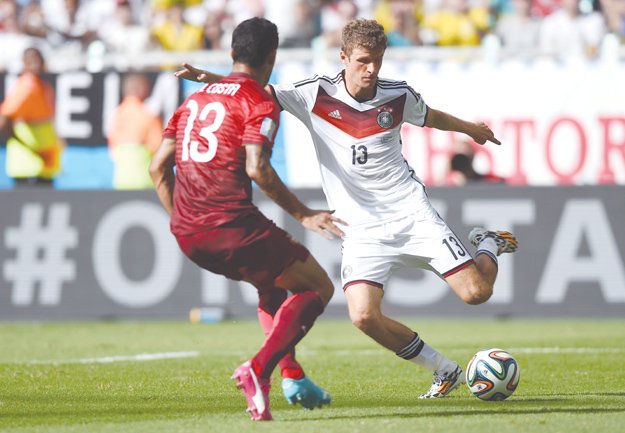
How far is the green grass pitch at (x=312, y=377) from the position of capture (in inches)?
277

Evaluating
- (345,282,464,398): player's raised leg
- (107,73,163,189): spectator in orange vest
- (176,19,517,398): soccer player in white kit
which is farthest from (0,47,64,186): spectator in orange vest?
(345,282,464,398): player's raised leg

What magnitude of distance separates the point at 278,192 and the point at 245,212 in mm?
337

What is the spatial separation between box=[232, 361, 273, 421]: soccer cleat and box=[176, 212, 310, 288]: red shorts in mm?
556

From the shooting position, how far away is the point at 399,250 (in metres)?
8.60

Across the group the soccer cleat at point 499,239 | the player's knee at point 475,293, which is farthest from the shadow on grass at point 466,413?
the soccer cleat at point 499,239

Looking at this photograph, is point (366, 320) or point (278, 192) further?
point (366, 320)

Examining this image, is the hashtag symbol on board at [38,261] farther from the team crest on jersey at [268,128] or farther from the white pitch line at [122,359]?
the team crest on jersey at [268,128]

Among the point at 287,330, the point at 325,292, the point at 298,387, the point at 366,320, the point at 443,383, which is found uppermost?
the point at 325,292

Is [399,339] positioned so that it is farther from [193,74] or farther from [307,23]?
[307,23]

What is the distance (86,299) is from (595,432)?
10.5 m

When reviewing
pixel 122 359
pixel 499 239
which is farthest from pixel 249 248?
pixel 122 359

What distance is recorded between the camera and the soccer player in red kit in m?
7.00

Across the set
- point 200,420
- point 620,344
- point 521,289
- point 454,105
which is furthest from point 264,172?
point 454,105

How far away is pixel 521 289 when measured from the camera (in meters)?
15.5
